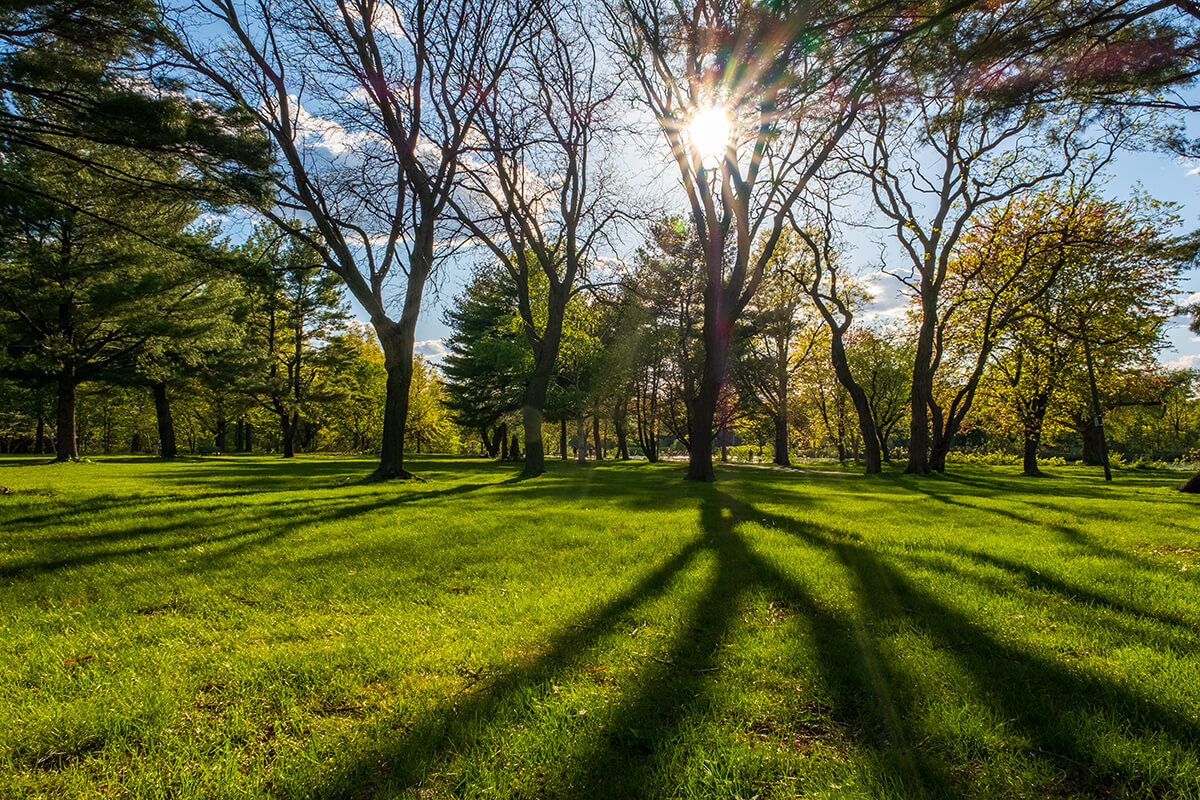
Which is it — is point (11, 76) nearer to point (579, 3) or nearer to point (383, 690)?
point (383, 690)

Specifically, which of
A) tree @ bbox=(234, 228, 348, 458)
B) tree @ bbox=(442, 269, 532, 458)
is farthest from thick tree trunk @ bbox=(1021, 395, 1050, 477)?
tree @ bbox=(234, 228, 348, 458)

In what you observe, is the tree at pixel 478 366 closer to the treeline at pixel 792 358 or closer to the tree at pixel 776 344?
the treeline at pixel 792 358

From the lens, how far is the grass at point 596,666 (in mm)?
2096

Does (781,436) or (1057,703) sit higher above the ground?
(781,436)

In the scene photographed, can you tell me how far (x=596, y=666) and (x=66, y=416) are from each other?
1051 inches

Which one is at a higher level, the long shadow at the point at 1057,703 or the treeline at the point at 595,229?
the treeline at the point at 595,229

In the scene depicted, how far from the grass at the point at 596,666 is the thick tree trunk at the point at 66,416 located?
1909 cm

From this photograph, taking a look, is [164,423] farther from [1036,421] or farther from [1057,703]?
[1036,421]

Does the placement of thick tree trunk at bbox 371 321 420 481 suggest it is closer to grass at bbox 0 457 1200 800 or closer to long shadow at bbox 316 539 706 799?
grass at bbox 0 457 1200 800

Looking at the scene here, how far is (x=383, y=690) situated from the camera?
2732 millimetres

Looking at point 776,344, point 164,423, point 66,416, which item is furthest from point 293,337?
point 776,344

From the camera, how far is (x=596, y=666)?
304 cm

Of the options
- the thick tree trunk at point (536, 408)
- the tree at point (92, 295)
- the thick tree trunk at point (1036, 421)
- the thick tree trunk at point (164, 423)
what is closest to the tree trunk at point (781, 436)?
the thick tree trunk at point (1036, 421)

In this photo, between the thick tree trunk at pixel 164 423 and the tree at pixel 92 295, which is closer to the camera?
the tree at pixel 92 295
